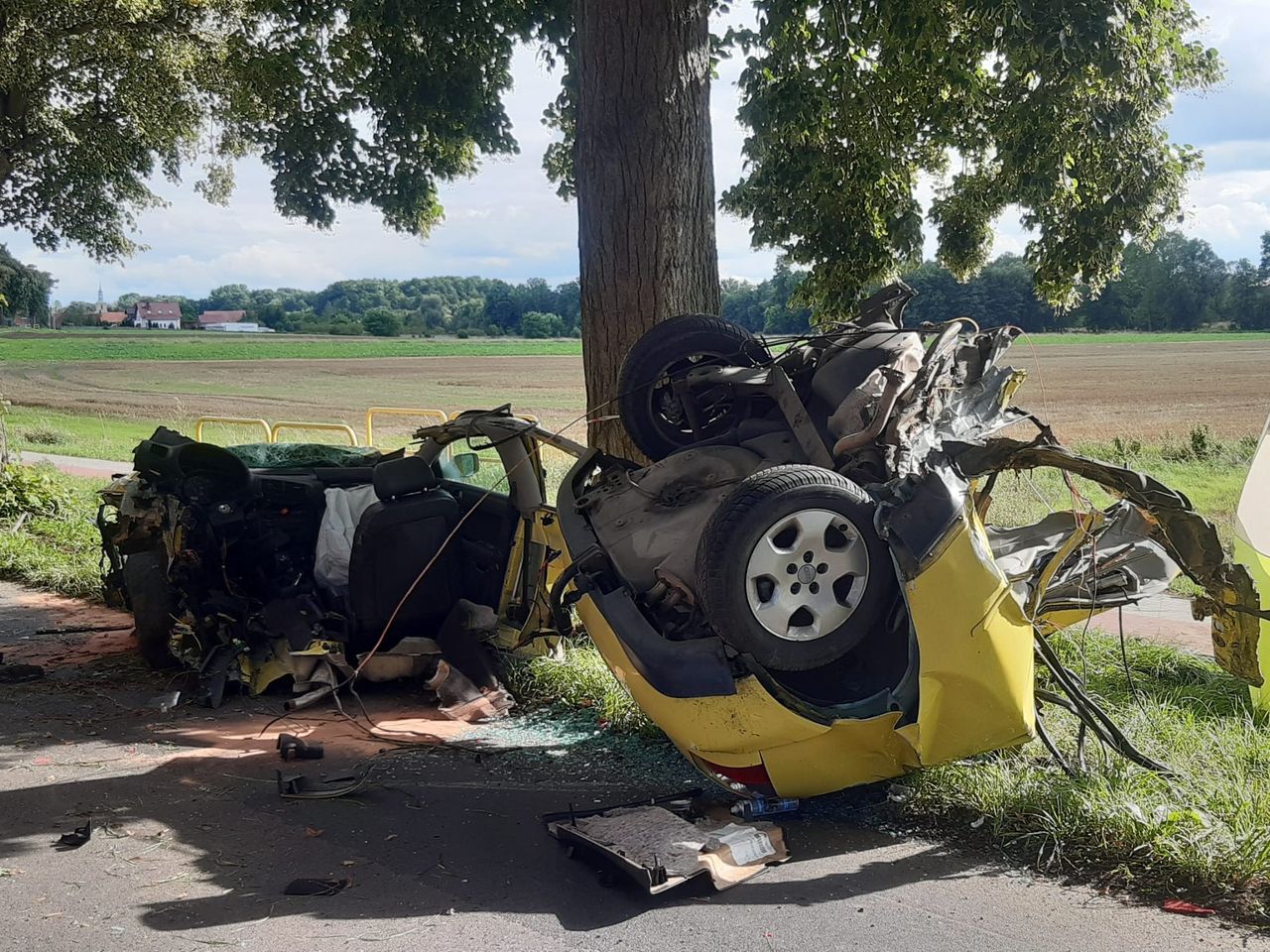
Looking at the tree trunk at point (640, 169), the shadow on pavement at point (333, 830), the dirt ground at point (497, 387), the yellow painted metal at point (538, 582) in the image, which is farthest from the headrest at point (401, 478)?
the dirt ground at point (497, 387)

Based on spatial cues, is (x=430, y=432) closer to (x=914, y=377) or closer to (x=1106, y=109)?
(x=914, y=377)

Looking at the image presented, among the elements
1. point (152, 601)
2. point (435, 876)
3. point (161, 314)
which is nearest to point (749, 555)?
point (435, 876)

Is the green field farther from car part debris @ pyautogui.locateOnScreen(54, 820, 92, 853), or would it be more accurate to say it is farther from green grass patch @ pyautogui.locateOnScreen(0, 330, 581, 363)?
car part debris @ pyautogui.locateOnScreen(54, 820, 92, 853)

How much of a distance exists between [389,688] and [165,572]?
157 centimetres

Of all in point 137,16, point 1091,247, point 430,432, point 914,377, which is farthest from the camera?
point 137,16

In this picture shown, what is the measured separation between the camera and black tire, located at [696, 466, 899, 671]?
3.90m

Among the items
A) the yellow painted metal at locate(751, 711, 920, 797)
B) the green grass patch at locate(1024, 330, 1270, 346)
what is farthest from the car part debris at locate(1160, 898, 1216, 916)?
→ the green grass patch at locate(1024, 330, 1270, 346)

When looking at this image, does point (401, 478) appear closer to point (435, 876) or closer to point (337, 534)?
point (337, 534)

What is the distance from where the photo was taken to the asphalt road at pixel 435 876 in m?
3.43

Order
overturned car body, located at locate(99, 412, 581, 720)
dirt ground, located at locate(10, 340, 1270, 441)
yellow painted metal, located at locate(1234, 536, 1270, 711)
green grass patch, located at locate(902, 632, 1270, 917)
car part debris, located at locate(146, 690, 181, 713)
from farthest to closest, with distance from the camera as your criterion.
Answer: dirt ground, located at locate(10, 340, 1270, 441), car part debris, located at locate(146, 690, 181, 713), overturned car body, located at locate(99, 412, 581, 720), yellow painted metal, located at locate(1234, 536, 1270, 711), green grass patch, located at locate(902, 632, 1270, 917)

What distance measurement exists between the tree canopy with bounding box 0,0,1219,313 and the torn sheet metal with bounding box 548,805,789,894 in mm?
4990

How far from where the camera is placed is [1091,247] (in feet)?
31.5

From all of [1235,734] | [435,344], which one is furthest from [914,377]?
[435,344]

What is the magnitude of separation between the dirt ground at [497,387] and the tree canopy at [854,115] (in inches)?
495
